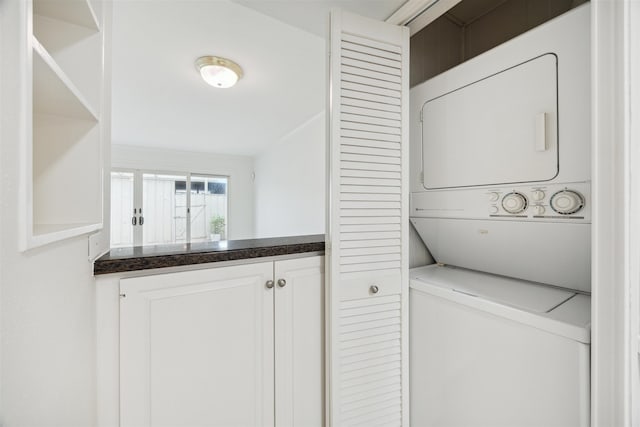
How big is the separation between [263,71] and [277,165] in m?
2.18

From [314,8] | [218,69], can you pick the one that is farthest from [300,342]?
[218,69]

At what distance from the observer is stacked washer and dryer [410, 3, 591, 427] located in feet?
2.96

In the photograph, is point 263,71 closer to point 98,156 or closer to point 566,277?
point 98,156

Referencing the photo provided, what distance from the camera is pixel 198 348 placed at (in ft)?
3.25

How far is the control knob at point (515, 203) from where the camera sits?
Result: 1.07 m

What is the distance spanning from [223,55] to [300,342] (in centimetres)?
231

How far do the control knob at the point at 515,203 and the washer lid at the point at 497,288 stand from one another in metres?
0.35

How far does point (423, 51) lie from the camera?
1.77 metres

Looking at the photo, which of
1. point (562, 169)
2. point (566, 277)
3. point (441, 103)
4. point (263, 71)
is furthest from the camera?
point (263, 71)

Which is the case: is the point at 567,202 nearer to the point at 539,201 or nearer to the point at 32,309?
the point at 539,201

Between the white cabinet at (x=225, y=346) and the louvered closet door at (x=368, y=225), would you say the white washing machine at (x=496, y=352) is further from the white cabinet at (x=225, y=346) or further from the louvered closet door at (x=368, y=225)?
the white cabinet at (x=225, y=346)

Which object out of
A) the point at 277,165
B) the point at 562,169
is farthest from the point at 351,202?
the point at 277,165

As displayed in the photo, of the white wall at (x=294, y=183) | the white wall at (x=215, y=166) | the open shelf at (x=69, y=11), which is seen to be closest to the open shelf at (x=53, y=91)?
the open shelf at (x=69, y=11)

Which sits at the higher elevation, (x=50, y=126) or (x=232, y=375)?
(x=50, y=126)
